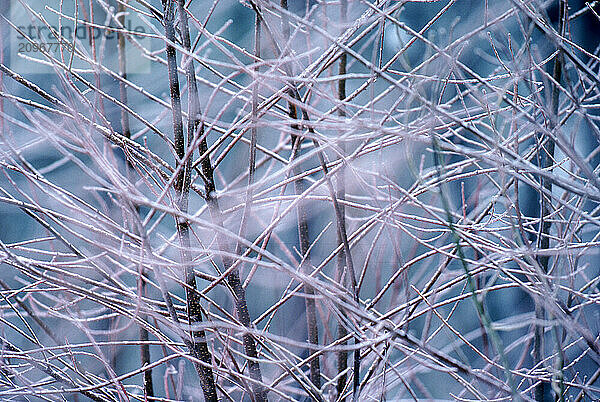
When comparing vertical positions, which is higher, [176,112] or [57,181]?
[176,112]

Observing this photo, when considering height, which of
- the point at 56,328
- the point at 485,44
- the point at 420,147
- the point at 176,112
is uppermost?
the point at 485,44

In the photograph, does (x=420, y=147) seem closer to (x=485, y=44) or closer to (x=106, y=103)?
(x=485, y=44)

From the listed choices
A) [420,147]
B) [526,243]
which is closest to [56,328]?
[420,147]

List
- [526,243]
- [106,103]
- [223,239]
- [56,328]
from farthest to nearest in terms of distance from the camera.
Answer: [56,328] → [106,103] → [223,239] → [526,243]

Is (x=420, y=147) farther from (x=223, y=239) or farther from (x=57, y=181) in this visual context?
(x=57, y=181)

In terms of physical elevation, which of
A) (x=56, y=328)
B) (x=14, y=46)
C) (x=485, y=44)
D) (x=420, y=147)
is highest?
(x=14, y=46)

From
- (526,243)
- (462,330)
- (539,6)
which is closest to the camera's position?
(539,6)

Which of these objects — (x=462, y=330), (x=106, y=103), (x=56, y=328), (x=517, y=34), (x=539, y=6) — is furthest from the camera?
(x=462, y=330)

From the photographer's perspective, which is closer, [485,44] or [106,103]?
[106,103]

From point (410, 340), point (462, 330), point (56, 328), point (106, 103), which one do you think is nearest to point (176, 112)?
point (410, 340)
